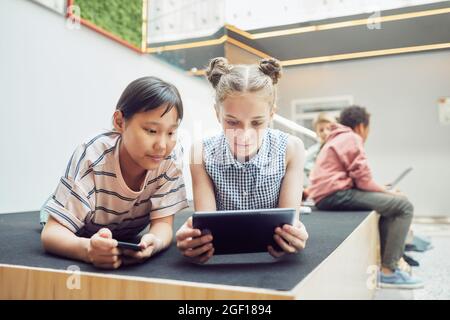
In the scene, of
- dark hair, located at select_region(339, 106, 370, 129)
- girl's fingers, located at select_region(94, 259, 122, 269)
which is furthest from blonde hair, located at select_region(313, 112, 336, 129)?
girl's fingers, located at select_region(94, 259, 122, 269)

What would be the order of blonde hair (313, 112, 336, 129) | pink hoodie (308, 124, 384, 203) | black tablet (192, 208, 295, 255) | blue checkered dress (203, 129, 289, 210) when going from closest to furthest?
1. black tablet (192, 208, 295, 255)
2. blue checkered dress (203, 129, 289, 210)
3. pink hoodie (308, 124, 384, 203)
4. blonde hair (313, 112, 336, 129)

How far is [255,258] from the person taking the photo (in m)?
0.58

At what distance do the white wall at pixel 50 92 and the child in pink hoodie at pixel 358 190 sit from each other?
36.9 inches

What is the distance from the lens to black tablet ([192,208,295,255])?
467 millimetres

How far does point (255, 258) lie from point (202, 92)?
33 cm

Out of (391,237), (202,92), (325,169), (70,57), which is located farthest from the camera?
(325,169)

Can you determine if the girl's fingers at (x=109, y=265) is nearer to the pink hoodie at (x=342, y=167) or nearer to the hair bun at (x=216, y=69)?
the hair bun at (x=216, y=69)

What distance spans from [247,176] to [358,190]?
971mm

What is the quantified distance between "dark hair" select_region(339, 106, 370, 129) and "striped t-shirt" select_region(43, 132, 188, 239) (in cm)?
108

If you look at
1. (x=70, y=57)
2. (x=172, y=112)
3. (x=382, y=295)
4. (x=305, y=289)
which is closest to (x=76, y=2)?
(x=70, y=57)

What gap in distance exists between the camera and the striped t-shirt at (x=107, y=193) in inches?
22.1

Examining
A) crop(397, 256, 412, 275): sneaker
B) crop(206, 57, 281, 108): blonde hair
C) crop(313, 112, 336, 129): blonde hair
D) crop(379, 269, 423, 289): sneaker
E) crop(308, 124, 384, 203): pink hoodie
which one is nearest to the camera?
crop(206, 57, 281, 108): blonde hair

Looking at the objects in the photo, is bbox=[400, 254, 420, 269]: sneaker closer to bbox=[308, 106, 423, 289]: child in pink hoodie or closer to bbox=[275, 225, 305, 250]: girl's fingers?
bbox=[308, 106, 423, 289]: child in pink hoodie

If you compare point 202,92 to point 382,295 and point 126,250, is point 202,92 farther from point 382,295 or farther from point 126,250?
point 382,295
